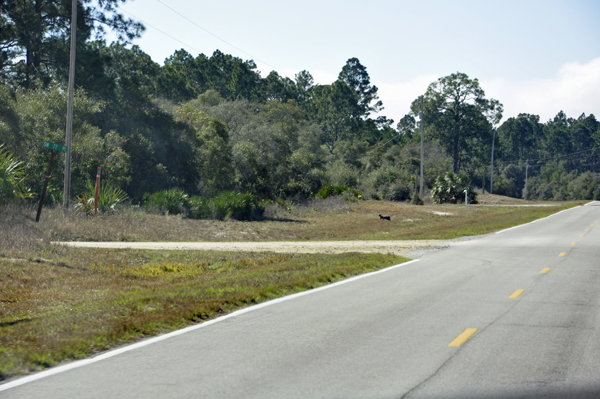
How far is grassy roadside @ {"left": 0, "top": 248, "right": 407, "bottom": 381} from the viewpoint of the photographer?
7.15 metres

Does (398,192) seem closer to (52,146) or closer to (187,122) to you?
(187,122)

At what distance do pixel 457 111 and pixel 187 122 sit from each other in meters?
63.4

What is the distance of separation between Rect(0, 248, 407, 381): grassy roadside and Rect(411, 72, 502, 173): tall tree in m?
83.0

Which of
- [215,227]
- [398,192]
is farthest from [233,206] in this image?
[398,192]

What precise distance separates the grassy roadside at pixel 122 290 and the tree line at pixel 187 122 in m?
11.4

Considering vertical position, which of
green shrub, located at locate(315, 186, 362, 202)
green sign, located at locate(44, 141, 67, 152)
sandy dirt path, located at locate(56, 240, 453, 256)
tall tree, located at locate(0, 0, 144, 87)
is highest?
tall tree, located at locate(0, 0, 144, 87)

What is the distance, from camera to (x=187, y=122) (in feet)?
140

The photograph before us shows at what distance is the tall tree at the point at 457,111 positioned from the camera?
95938 millimetres

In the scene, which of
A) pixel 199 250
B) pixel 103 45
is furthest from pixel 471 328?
pixel 103 45

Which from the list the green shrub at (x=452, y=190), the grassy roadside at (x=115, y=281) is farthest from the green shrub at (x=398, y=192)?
the grassy roadside at (x=115, y=281)

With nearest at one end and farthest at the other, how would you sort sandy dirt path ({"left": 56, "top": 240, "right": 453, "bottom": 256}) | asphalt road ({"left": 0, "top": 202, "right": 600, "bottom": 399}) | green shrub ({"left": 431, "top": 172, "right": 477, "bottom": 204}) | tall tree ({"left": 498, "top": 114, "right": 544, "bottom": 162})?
1. asphalt road ({"left": 0, "top": 202, "right": 600, "bottom": 399})
2. sandy dirt path ({"left": 56, "top": 240, "right": 453, "bottom": 256})
3. green shrub ({"left": 431, "top": 172, "right": 477, "bottom": 204})
4. tall tree ({"left": 498, "top": 114, "right": 544, "bottom": 162})

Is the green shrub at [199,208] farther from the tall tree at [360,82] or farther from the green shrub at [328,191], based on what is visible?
the tall tree at [360,82]

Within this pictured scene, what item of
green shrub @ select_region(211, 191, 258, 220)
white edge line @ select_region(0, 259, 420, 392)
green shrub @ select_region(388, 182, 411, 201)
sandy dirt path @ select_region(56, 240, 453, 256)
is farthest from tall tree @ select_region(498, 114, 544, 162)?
white edge line @ select_region(0, 259, 420, 392)

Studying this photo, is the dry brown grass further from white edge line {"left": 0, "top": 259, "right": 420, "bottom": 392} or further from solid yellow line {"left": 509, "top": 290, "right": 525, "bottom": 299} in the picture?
solid yellow line {"left": 509, "top": 290, "right": 525, "bottom": 299}
